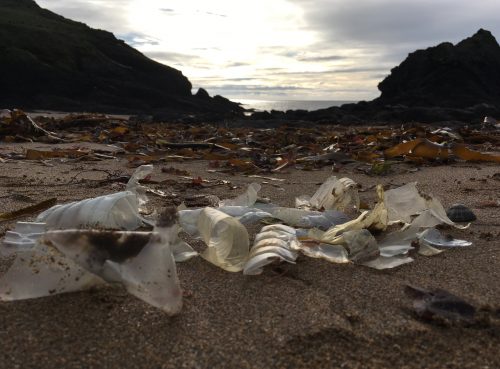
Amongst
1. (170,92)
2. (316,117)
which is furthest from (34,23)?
(316,117)

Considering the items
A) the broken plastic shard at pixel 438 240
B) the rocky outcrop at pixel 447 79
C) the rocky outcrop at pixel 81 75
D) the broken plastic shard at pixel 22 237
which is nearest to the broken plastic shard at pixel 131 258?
the broken plastic shard at pixel 22 237

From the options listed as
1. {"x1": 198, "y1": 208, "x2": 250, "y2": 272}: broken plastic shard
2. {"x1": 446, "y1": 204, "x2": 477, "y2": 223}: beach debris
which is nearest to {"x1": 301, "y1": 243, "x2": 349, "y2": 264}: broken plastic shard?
{"x1": 198, "y1": 208, "x2": 250, "y2": 272}: broken plastic shard

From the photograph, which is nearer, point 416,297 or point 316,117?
point 416,297

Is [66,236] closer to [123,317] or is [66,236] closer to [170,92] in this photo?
[123,317]

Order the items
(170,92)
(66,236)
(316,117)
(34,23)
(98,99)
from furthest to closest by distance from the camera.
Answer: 1. (34,23)
2. (170,92)
3. (98,99)
4. (316,117)
5. (66,236)

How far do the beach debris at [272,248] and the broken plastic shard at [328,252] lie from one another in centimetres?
4

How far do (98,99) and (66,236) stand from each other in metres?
27.7

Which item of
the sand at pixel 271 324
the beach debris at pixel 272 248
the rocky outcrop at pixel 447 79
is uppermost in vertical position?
the rocky outcrop at pixel 447 79

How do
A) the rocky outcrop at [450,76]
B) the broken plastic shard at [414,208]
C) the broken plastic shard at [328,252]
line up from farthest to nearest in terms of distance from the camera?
the rocky outcrop at [450,76] < the broken plastic shard at [414,208] < the broken plastic shard at [328,252]

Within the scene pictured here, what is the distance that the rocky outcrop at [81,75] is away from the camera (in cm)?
2645

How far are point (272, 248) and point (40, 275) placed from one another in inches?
23.1

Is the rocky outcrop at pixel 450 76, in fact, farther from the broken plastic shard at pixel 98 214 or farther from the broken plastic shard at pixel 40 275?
the broken plastic shard at pixel 40 275

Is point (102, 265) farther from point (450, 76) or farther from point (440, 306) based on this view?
point (450, 76)

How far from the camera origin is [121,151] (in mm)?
5031
